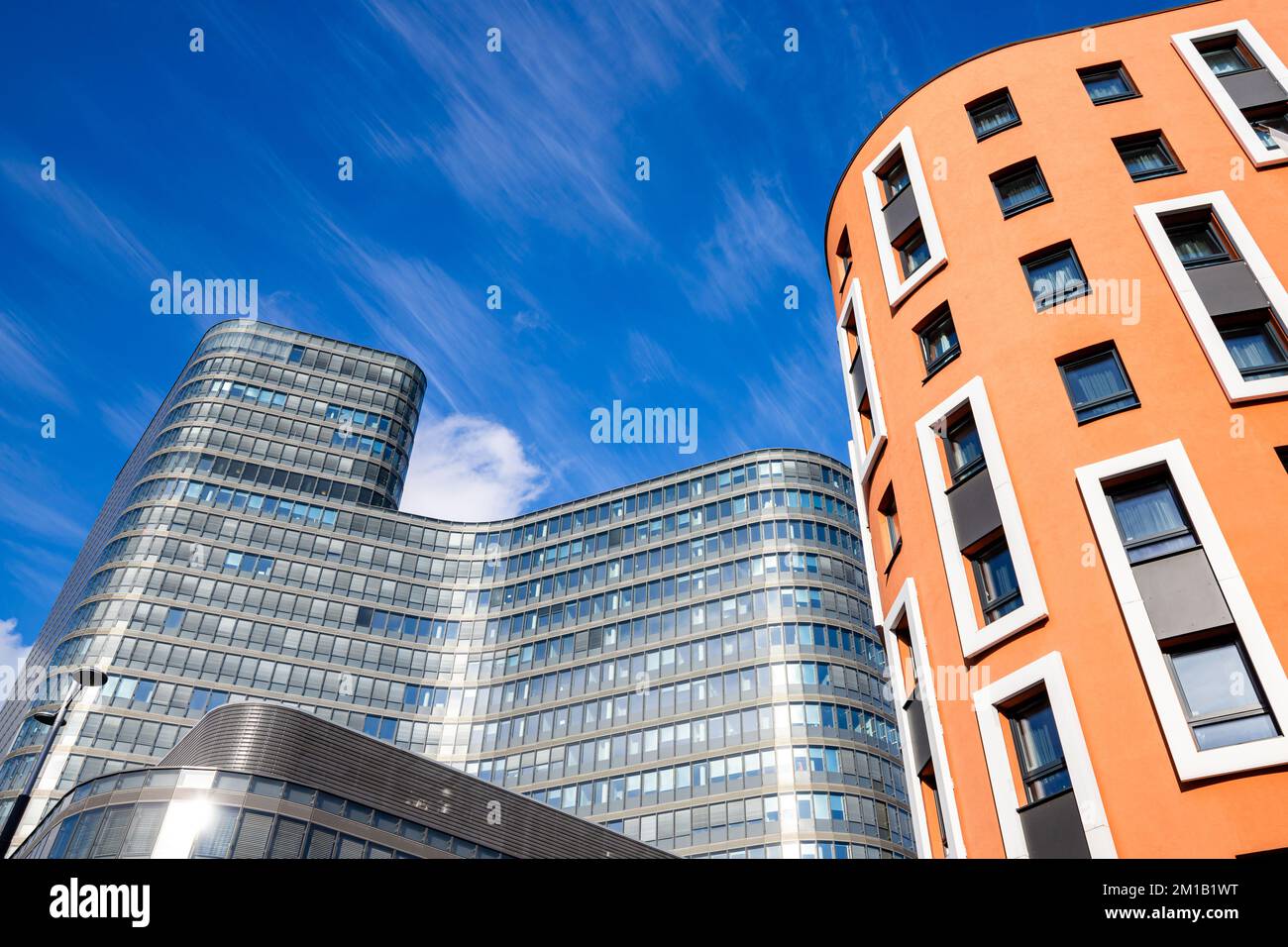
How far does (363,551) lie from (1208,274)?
8763 cm

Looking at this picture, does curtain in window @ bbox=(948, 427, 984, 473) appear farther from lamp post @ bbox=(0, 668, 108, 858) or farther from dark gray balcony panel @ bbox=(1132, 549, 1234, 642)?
lamp post @ bbox=(0, 668, 108, 858)

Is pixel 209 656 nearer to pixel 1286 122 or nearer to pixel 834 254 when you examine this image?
pixel 834 254

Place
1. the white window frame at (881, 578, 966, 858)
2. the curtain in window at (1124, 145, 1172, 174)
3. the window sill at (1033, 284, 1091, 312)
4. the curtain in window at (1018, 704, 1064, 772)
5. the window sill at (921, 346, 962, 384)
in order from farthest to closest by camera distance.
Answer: the curtain in window at (1124, 145, 1172, 174), the window sill at (921, 346, 962, 384), the window sill at (1033, 284, 1091, 312), the white window frame at (881, 578, 966, 858), the curtain in window at (1018, 704, 1064, 772)

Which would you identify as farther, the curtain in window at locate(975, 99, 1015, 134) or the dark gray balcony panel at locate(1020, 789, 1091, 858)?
the curtain in window at locate(975, 99, 1015, 134)

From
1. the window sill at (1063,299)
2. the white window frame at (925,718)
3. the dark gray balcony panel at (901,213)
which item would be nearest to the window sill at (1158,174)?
the window sill at (1063,299)

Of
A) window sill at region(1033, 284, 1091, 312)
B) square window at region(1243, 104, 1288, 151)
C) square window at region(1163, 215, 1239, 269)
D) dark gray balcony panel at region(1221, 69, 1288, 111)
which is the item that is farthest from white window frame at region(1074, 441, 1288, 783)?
dark gray balcony panel at region(1221, 69, 1288, 111)

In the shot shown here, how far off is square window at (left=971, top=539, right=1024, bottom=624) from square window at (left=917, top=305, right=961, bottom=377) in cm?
485

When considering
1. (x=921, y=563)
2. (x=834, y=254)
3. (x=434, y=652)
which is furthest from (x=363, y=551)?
(x=921, y=563)

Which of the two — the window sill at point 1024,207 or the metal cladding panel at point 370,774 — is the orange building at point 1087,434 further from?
the metal cladding panel at point 370,774

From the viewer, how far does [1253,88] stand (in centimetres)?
2194

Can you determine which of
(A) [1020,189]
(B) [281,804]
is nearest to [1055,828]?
(A) [1020,189]

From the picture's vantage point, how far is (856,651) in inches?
3022

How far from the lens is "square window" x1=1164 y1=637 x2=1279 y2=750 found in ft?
43.9

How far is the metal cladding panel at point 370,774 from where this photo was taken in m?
35.7
